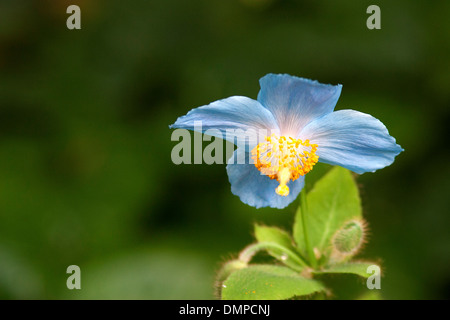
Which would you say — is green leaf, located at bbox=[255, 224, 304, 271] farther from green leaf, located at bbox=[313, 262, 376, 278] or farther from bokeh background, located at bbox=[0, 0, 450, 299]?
bokeh background, located at bbox=[0, 0, 450, 299]

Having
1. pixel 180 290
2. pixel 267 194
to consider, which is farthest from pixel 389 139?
pixel 180 290

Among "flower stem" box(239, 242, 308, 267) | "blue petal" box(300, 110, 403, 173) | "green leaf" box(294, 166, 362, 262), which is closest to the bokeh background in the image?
"green leaf" box(294, 166, 362, 262)

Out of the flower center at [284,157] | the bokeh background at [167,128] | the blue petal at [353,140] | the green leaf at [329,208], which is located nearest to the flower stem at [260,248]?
the green leaf at [329,208]

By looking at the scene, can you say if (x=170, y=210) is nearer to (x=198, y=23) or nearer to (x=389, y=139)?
(x=198, y=23)

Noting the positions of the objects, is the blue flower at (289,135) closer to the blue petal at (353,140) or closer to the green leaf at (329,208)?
the blue petal at (353,140)

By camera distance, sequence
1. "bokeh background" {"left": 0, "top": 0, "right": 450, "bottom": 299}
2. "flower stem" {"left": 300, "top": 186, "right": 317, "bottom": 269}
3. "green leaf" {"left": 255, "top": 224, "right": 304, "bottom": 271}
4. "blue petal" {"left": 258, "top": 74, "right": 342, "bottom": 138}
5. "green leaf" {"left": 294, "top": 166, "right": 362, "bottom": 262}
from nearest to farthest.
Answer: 1. "blue petal" {"left": 258, "top": 74, "right": 342, "bottom": 138}
2. "flower stem" {"left": 300, "top": 186, "right": 317, "bottom": 269}
3. "green leaf" {"left": 255, "top": 224, "right": 304, "bottom": 271}
4. "green leaf" {"left": 294, "top": 166, "right": 362, "bottom": 262}
5. "bokeh background" {"left": 0, "top": 0, "right": 450, "bottom": 299}

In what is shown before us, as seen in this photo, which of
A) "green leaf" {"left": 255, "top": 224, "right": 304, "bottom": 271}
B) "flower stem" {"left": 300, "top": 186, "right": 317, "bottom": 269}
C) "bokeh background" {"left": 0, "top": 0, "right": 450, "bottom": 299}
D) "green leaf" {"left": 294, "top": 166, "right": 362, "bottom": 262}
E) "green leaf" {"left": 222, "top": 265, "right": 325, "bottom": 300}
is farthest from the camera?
"bokeh background" {"left": 0, "top": 0, "right": 450, "bottom": 299}

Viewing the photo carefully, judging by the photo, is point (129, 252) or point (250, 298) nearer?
point (250, 298)
